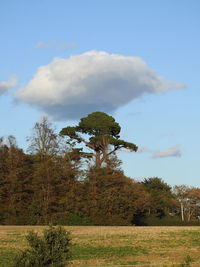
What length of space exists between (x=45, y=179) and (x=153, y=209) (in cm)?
2782

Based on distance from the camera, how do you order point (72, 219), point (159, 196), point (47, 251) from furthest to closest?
point (159, 196), point (72, 219), point (47, 251)

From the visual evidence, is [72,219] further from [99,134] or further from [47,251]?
[47,251]

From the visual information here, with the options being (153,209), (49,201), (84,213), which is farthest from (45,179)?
(153,209)

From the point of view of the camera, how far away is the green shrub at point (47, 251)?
1013cm

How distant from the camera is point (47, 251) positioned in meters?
10.5

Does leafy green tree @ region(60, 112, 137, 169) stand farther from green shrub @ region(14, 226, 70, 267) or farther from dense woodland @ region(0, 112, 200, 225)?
green shrub @ region(14, 226, 70, 267)

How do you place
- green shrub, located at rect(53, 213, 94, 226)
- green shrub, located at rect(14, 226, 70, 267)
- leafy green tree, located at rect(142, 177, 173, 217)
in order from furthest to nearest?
leafy green tree, located at rect(142, 177, 173, 217) → green shrub, located at rect(53, 213, 94, 226) → green shrub, located at rect(14, 226, 70, 267)

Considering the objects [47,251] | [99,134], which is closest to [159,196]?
[99,134]

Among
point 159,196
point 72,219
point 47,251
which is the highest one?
point 159,196

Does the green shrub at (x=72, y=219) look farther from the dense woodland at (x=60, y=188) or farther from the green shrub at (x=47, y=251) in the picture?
the green shrub at (x=47, y=251)

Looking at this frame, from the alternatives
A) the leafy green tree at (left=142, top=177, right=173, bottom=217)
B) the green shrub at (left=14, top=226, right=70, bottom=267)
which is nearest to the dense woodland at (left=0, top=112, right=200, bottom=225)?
the leafy green tree at (left=142, top=177, right=173, bottom=217)

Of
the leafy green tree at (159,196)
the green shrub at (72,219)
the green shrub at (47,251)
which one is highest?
the leafy green tree at (159,196)

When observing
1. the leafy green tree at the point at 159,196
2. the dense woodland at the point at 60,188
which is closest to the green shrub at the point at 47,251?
the dense woodland at the point at 60,188

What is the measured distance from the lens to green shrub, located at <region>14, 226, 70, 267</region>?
10.1m
